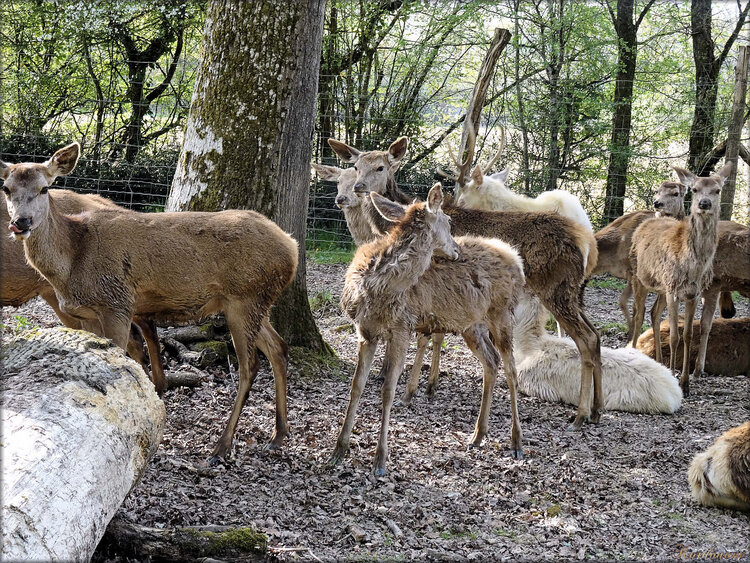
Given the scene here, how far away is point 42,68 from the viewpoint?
44.4 feet

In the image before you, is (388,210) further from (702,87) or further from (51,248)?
(702,87)

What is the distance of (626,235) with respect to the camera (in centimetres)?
965

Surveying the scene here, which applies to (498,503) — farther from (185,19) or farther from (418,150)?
(185,19)

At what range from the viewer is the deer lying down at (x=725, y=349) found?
8383 mm

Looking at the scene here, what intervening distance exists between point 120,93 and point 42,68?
1335 millimetres

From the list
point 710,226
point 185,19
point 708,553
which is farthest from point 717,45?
point 708,553

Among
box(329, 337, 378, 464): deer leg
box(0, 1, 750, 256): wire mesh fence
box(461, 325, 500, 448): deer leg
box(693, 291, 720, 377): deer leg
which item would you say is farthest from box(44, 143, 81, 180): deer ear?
box(0, 1, 750, 256): wire mesh fence

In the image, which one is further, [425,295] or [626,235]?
[626,235]

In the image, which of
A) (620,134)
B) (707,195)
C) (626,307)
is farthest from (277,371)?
(620,134)

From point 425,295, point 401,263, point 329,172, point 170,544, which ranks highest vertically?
point 329,172

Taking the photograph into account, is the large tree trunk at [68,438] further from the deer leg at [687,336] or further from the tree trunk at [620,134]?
the tree trunk at [620,134]

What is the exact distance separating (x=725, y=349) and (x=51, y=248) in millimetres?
6879

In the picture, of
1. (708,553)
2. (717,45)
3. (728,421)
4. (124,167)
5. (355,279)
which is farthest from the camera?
(717,45)

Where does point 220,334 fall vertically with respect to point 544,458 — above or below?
above
